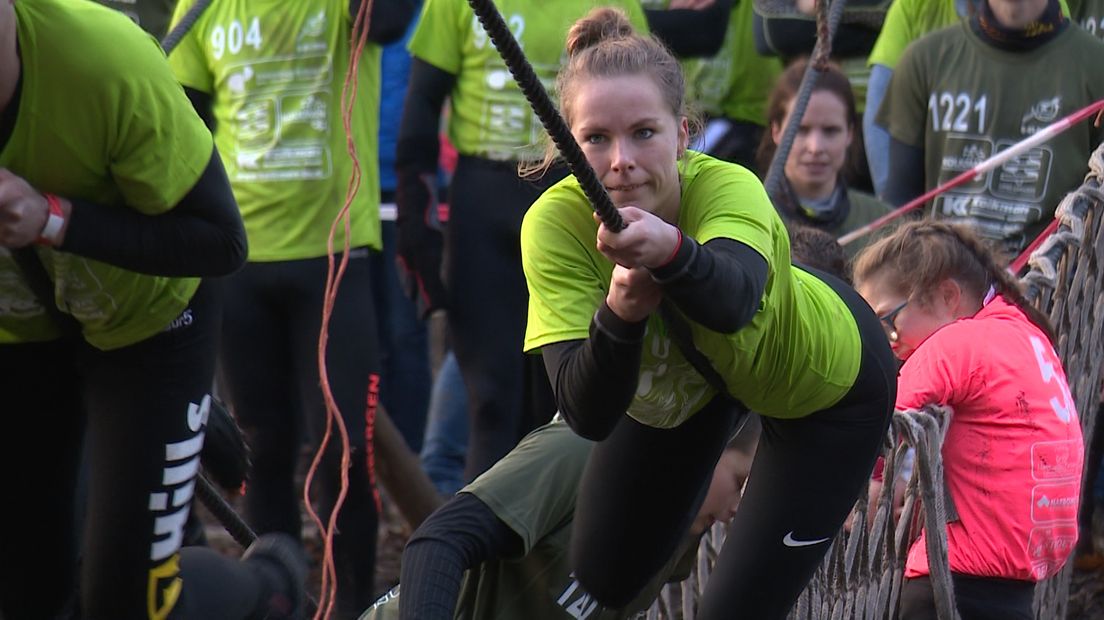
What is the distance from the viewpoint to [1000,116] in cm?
491

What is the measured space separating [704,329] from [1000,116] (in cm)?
260

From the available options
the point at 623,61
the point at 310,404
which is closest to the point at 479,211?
the point at 310,404

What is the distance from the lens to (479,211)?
4832 millimetres

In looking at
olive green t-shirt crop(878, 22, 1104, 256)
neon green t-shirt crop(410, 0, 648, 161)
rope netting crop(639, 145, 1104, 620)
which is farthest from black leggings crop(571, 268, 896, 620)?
olive green t-shirt crop(878, 22, 1104, 256)

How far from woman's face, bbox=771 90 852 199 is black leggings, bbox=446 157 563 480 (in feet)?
2.44

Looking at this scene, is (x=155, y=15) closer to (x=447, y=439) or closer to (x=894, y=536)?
(x=447, y=439)

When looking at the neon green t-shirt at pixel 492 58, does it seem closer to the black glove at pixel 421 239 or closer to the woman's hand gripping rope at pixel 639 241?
the black glove at pixel 421 239

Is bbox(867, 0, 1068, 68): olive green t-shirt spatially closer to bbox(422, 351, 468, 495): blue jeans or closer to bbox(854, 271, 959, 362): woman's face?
bbox(854, 271, 959, 362): woman's face

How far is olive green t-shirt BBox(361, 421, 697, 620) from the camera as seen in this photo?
297 centimetres

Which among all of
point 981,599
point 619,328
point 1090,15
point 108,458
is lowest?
point 981,599

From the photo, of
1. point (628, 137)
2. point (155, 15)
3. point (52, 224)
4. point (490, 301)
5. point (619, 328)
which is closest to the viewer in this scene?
point (619, 328)

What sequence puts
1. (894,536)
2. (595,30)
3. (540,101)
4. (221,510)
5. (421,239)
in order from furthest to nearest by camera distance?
(421,239) → (221,510) → (894,536) → (595,30) → (540,101)

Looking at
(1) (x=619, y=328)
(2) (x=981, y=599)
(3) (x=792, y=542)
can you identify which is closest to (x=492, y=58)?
(2) (x=981, y=599)

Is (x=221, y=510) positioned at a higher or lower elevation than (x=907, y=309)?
lower
